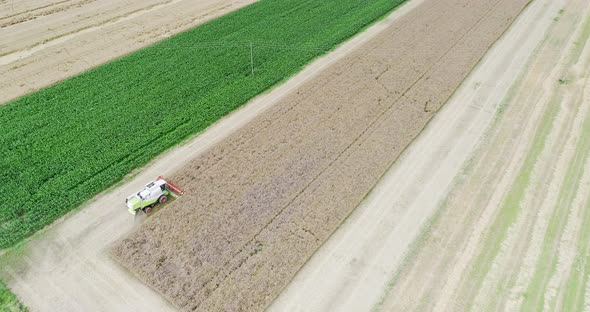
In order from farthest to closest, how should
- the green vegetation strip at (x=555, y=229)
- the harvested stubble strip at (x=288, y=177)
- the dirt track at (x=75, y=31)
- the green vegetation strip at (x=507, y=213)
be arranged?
the dirt track at (x=75, y=31)
the green vegetation strip at (x=507, y=213)
the harvested stubble strip at (x=288, y=177)
the green vegetation strip at (x=555, y=229)

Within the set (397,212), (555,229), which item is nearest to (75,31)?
(397,212)

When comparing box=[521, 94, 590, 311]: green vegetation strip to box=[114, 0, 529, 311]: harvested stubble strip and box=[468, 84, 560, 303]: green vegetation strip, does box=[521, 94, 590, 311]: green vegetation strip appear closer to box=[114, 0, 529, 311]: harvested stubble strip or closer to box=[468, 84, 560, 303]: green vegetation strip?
box=[468, 84, 560, 303]: green vegetation strip

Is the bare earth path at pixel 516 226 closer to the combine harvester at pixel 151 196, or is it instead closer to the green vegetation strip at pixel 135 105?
the combine harvester at pixel 151 196

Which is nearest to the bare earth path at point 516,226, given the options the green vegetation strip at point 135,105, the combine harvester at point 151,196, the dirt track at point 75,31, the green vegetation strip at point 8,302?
the combine harvester at point 151,196

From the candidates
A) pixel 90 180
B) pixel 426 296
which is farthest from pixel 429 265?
pixel 90 180

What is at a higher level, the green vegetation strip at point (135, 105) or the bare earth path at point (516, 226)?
the green vegetation strip at point (135, 105)

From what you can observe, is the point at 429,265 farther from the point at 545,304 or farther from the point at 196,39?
the point at 196,39
